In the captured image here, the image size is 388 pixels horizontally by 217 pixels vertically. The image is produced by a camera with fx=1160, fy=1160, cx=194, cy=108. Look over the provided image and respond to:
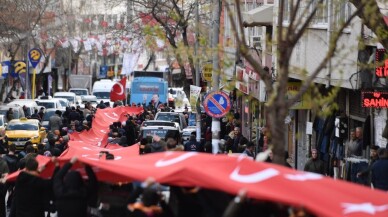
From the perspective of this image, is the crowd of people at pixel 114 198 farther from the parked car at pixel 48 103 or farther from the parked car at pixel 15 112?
the parked car at pixel 48 103

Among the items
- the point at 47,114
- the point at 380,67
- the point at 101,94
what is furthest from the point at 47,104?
the point at 380,67

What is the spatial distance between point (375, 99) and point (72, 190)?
8.89 meters

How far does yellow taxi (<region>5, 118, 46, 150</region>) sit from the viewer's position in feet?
132

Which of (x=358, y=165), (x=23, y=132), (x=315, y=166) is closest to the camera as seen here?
(x=315, y=166)

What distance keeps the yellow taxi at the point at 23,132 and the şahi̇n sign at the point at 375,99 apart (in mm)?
19232

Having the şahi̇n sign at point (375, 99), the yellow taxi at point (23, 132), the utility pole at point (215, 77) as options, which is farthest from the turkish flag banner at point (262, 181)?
the yellow taxi at point (23, 132)

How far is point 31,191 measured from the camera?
16516 millimetres

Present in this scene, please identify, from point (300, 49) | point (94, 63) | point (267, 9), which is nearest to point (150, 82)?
point (267, 9)

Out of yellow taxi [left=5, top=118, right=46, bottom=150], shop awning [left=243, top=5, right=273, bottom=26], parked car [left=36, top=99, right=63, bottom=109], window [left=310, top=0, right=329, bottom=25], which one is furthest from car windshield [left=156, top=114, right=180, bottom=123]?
window [left=310, top=0, right=329, bottom=25]

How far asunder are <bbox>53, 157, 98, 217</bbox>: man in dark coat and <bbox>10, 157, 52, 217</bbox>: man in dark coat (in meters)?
0.99

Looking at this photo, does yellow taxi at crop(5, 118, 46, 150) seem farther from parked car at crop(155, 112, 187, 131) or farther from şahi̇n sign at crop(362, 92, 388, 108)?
şahi̇n sign at crop(362, 92, 388, 108)

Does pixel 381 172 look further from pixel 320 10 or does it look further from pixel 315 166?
pixel 320 10

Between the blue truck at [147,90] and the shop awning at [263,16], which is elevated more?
the shop awning at [263,16]

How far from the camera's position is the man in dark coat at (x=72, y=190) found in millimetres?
15266
